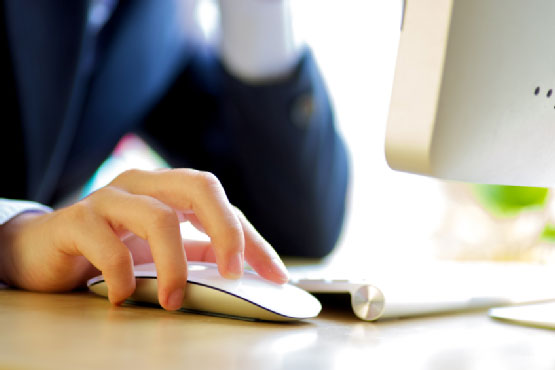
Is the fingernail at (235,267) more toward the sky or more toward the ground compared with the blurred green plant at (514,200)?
more toward the sky

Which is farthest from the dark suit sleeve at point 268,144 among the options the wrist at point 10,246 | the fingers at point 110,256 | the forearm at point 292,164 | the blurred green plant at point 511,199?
the fingers at point 110,256

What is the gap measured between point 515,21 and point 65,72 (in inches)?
35.0

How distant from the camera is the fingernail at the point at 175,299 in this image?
1.32ft

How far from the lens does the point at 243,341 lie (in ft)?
1.06

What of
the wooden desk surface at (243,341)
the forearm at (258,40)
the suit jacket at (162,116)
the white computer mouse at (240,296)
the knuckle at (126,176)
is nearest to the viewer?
the wooden desk surface at (243,341)

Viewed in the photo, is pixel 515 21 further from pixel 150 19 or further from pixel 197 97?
pixel 197 97

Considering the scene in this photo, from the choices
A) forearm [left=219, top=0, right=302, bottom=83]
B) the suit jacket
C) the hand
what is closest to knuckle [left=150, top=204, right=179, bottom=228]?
the hand

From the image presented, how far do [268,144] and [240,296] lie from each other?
1.02 meters

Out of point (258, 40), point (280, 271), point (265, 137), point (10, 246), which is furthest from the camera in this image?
point (265, 137)

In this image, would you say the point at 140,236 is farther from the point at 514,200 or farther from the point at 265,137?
the point at 514,200

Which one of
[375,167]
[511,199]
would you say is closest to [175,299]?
[511,199]

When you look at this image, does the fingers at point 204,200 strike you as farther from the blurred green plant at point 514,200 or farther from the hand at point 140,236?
the blurred green plant at point 514,200

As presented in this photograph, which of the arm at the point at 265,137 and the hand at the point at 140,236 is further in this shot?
the arm at the point at 265,137

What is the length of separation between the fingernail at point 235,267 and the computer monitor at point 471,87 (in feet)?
0.44
